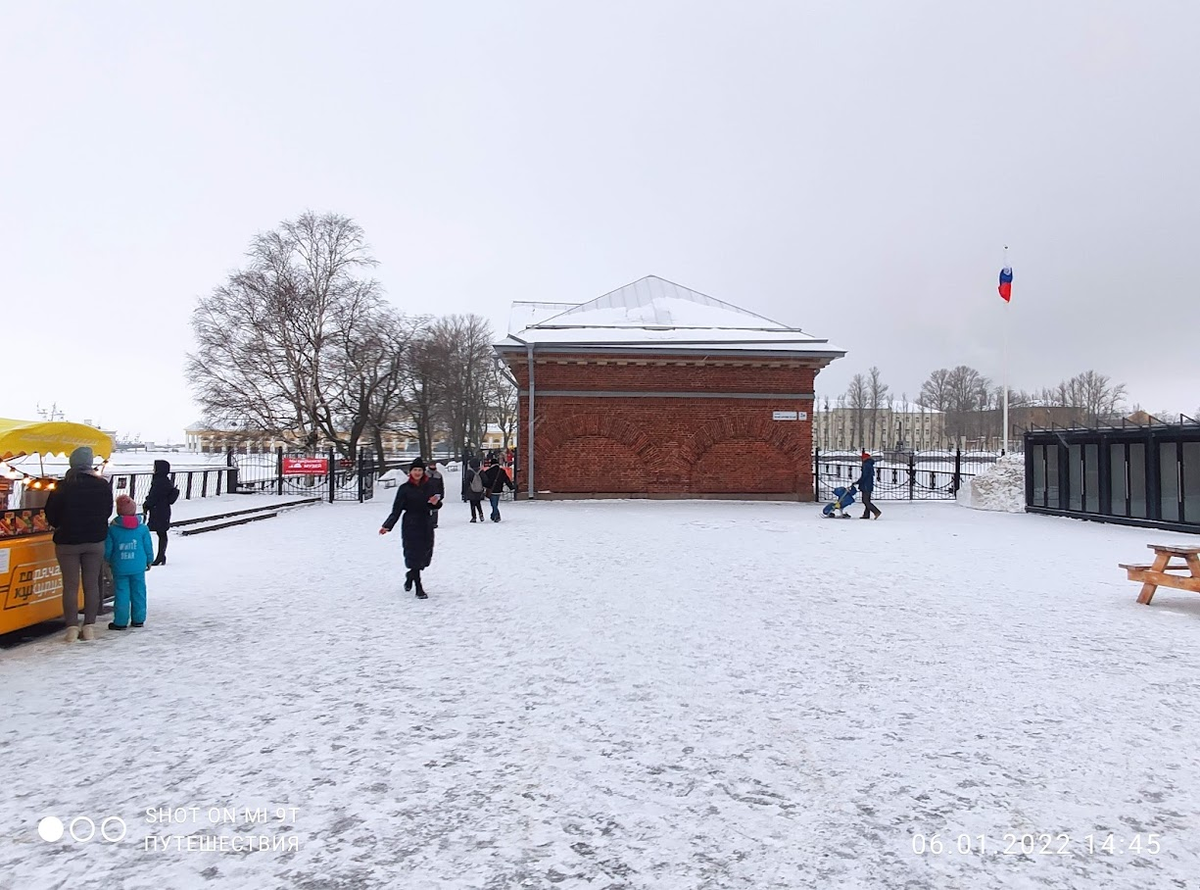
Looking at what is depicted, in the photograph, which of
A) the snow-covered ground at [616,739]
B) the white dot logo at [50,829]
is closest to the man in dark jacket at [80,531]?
the snow-covered ground at [616,739]

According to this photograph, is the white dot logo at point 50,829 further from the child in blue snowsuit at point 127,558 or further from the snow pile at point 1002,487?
the snow pile at point 1002,487

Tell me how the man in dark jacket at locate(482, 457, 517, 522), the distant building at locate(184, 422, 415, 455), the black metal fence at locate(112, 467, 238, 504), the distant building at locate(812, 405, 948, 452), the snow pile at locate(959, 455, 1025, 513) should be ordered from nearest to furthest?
the man in dark jacket at locate(482, 457, 517, 522) < the snow pile at locate(959, 455, 1025, 513) < the black metal fence at locate(112, 467, 238, 504) < the distant building at locate(184, 422, 415, 455) < the distant building at locate(812, 405, 948, 452)

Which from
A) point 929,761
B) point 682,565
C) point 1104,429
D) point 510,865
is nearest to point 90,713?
point 510,865

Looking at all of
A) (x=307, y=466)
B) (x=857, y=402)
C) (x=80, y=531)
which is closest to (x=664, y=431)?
(x=307, y=466)

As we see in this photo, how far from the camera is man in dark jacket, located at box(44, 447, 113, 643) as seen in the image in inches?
261

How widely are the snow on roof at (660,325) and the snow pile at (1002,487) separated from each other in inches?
260

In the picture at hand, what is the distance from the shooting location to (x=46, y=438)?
7324mm

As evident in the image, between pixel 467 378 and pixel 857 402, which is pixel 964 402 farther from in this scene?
pixel 467 378

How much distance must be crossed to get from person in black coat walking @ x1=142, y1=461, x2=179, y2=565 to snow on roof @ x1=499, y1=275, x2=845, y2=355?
13293mm

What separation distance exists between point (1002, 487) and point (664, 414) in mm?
11549

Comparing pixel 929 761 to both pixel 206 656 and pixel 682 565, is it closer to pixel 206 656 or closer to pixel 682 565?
pixel 206 656

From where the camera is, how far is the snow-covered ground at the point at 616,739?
10.4 feet

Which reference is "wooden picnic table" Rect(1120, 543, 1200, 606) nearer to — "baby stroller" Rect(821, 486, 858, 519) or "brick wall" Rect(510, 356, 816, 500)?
"baby stroller" Rect(821, 486, 858, 519)

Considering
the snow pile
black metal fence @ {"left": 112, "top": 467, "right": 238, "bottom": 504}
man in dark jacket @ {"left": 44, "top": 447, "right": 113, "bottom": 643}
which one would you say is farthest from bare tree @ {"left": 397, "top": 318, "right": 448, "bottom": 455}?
man in dark jacket @ {"left": 44, "top": 447, "right": 113, "bottom": 643}
